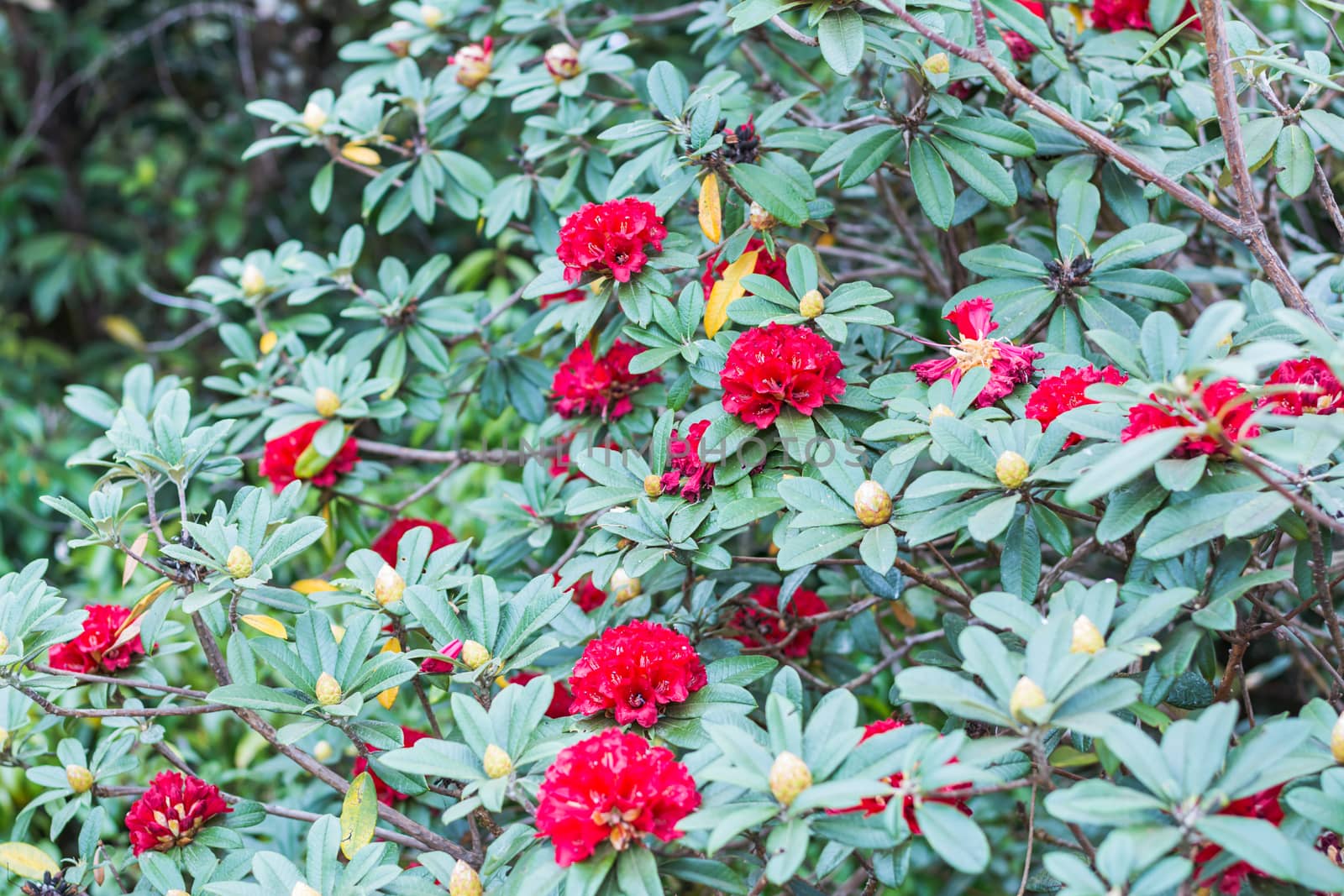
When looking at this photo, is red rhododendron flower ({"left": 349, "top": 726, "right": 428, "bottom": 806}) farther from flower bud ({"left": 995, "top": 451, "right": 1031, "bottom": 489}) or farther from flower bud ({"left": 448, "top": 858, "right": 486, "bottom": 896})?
flower bud ({"left": 995, "top": 451, "right": 1031, "bottom": 489})

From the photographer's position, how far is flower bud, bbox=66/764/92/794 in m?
1.28

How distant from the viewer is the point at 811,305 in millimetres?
1183

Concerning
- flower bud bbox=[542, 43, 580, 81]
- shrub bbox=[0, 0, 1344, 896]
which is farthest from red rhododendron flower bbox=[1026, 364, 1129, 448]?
flower bud bbox=[542, 43, 580, 81]

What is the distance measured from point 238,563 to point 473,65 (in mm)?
916

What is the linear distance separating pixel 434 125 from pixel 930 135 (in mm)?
826

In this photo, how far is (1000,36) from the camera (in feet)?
4.80

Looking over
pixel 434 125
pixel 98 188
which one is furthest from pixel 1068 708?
pixel 98 188

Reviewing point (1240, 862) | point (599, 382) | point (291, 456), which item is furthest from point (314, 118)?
point (1240, 862)

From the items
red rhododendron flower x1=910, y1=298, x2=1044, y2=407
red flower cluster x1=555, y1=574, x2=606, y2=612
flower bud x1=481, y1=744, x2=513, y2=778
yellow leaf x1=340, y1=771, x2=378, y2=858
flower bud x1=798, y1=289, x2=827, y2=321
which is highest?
flower bud x1=798, y1=289, x2=827, y2=321

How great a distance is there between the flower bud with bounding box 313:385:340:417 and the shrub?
0.05ft

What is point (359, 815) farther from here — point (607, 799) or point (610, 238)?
point (610, 238)

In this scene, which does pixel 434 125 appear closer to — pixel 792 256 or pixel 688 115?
pixel 688 115

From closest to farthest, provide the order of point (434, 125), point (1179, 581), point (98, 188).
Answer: point (1179, 581) < point (434, 125) < point (98, 188)

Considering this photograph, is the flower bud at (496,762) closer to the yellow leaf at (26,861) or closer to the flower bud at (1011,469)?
the flower bud at (1011,469)
